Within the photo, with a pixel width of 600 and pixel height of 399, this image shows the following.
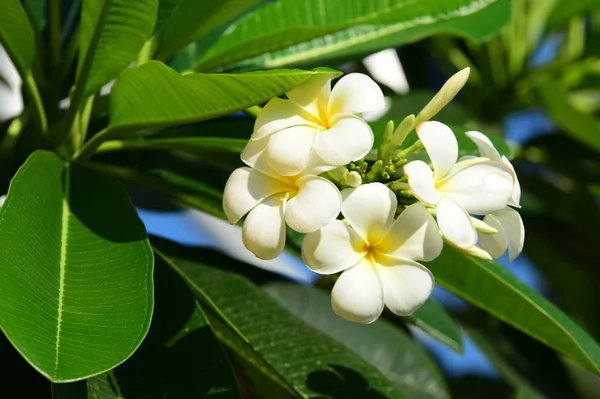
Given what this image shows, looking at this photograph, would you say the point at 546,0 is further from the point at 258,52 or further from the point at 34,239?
the point at 34,239

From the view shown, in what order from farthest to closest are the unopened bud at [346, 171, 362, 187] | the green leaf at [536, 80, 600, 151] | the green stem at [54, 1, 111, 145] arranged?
the green leaf at [536, 80, 600, 151], the green stem at [54, 1, 111, 145], the unopened bud at [346, 171, 362, 187]

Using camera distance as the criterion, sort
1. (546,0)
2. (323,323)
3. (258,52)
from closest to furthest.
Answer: (258,52) < (323,323) < (546,0)

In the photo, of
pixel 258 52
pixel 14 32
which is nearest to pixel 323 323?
pixel 258 52

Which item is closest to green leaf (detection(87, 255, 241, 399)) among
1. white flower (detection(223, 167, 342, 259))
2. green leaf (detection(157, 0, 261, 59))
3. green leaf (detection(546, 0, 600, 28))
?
white flower (detection(223, 167, 342, 259))

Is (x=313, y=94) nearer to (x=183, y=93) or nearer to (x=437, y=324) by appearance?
(x=183, y=93)

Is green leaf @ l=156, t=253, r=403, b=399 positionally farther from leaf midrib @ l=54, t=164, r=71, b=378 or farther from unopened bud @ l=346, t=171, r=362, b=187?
unopened bud @ l=346, t=171, r=362, b=187

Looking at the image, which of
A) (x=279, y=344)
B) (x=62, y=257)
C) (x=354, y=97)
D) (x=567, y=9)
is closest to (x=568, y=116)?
(x=567, y=9)
